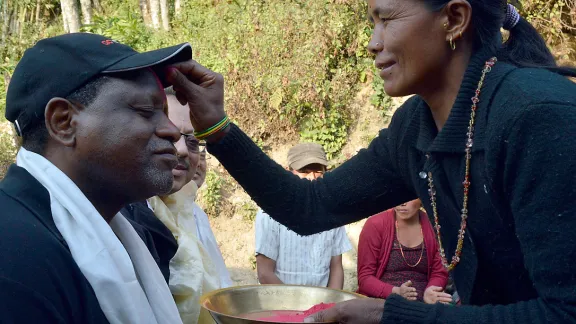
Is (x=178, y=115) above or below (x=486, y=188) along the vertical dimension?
above

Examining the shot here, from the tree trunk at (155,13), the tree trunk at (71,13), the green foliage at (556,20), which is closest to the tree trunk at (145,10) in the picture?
the tree trunk at (155,13)

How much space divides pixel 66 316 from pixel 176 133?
76cm

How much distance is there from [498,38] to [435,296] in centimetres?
322

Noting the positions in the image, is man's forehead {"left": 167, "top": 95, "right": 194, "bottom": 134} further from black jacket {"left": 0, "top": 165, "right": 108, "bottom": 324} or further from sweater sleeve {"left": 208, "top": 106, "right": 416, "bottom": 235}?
black jacket {"left": 0, "top": 165, "right": 108, "bottom": 324}

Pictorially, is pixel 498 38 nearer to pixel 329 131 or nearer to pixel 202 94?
pixel 202 94

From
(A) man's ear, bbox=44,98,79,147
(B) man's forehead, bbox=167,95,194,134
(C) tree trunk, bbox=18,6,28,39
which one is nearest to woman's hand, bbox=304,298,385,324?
(A) man's ear, bbox=44,98,79,147

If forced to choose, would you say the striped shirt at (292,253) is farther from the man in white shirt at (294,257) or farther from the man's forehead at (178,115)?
the man's forehead at (178,115)

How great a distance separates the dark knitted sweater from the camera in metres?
1.92

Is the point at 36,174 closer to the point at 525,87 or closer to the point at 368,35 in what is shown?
the point at 525,87

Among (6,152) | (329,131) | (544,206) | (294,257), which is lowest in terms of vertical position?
(294,257)

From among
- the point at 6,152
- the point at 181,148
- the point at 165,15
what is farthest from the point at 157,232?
the point at 165,15

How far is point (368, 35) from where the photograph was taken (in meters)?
11.1

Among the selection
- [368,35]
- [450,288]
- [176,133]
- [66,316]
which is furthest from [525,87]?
[368,35]

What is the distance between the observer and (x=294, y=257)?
17.9ft
